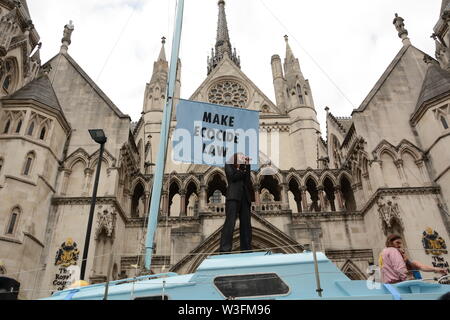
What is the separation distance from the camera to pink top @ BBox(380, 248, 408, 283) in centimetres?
488

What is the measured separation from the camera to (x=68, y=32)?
22719 millimetres

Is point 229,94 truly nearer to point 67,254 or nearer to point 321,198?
point 321,198

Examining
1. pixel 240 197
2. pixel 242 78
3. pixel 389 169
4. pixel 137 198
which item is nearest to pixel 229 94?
pixel 242 78

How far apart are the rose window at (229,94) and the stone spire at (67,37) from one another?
1463 centimetres

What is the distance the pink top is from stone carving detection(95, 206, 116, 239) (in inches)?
514

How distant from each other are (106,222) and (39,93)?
7.24 m

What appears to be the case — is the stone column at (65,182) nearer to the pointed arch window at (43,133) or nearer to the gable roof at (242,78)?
the pointed arch window at (43,133)

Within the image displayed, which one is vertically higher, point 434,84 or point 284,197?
point 434,84

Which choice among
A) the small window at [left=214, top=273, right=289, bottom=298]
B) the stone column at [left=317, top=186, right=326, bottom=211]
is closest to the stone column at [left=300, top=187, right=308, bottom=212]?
the stone column at [left=317, top=186, right=326, bottom=211]

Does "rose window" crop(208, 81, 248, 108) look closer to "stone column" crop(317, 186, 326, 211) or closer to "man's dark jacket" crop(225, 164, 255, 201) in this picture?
"stone column" crop(317, 186, 326, 211)

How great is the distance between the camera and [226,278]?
5355mm

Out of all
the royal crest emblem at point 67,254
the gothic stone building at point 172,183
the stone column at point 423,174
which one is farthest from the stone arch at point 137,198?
the stone column at point 423,174
